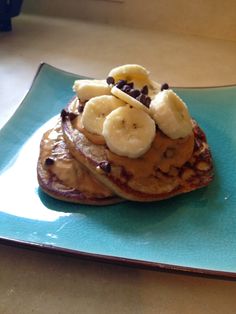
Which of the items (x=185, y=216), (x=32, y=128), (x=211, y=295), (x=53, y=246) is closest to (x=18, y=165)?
(x=32, y=128)

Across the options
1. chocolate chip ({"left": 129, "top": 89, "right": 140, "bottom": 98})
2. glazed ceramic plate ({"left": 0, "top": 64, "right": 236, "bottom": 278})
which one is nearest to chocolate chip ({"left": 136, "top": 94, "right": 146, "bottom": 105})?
chocolate chip ({"left": 129, "top": 89, "right": 140, "bottom": 98})

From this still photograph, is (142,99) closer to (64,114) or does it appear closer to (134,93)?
(134,93)

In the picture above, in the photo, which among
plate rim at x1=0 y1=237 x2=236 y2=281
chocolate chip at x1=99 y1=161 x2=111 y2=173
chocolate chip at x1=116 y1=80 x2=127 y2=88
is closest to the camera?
plate rim at x1=0 y1=237 x2=236 y2=281

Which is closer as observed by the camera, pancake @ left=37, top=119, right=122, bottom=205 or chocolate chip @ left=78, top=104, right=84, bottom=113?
pancake @ left=37, top=119, right=122, bottom=205

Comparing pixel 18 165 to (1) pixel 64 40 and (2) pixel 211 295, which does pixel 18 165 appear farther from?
(1) pixel 64 40

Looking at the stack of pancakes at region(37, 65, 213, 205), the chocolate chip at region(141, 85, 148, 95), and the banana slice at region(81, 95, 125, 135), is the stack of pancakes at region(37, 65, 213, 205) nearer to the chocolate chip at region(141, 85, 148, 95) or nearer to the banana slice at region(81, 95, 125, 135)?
the banana slice at region(81, 95, 125, 135)
